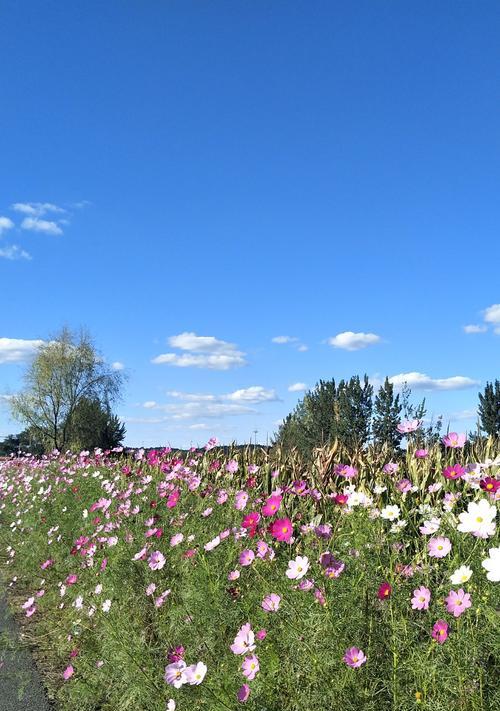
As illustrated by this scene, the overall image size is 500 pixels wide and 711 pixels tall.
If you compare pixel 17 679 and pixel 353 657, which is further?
pixel 17 679

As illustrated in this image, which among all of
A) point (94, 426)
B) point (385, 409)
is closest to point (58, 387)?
point (94, 426)

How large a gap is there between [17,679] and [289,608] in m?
2.70

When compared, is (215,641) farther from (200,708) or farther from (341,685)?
(341,685)

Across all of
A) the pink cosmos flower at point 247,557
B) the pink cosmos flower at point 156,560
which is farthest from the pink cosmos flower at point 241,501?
the pink cosmos flower at point 247,557

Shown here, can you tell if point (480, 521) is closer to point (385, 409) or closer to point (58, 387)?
point (385, 409)

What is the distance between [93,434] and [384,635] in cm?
4257

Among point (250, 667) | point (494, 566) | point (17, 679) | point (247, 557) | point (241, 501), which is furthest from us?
point (17, 679)

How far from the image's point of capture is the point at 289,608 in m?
2.76

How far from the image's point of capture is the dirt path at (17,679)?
12.9 ft

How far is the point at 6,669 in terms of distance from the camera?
4.61 metres

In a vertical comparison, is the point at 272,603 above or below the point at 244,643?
above

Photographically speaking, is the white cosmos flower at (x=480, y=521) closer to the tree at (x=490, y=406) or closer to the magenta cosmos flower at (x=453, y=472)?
the magenta cosmos flower at (x=453, y=472)

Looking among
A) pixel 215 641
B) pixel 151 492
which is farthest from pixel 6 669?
pixel 215 641

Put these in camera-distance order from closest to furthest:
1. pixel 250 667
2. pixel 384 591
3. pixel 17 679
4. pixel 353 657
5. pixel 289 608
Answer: pixel 353 657 → pixel 250 667 → pixel 384 591 → pixel 289 608 → pixel 17 679
